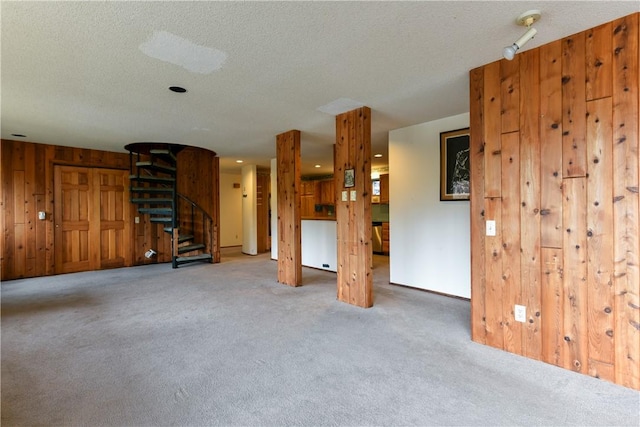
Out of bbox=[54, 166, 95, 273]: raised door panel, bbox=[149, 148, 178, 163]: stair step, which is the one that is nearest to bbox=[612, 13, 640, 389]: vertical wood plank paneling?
bbox=[149, 148, 178, 163]: stair step

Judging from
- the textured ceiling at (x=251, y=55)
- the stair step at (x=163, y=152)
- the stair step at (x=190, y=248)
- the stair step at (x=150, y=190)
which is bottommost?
the stair step at (x=190, y=248)

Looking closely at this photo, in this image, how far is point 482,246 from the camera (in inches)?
101

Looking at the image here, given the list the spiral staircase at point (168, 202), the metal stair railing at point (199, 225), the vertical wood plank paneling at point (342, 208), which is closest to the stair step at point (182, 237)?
the spiral staircase at point (168, 202)

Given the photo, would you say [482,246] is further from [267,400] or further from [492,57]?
[267,400]

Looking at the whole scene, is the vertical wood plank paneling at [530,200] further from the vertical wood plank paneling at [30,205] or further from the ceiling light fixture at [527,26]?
the vertical wood plank paneling at [30,205]

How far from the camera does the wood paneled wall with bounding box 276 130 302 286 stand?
183 inches

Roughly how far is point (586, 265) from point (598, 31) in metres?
1.62

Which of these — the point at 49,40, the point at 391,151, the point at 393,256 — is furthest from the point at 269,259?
the point at 49,40

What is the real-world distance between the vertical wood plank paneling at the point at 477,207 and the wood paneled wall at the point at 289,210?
261 centimetres

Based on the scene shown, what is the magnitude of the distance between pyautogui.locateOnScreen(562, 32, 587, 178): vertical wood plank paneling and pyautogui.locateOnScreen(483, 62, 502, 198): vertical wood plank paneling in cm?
43

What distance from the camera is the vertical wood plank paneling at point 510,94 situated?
7.88ft

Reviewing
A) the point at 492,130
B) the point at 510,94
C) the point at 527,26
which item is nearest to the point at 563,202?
the point at 492,130

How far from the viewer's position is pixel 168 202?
6625 millimetres

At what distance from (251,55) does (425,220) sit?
10.3 ft
